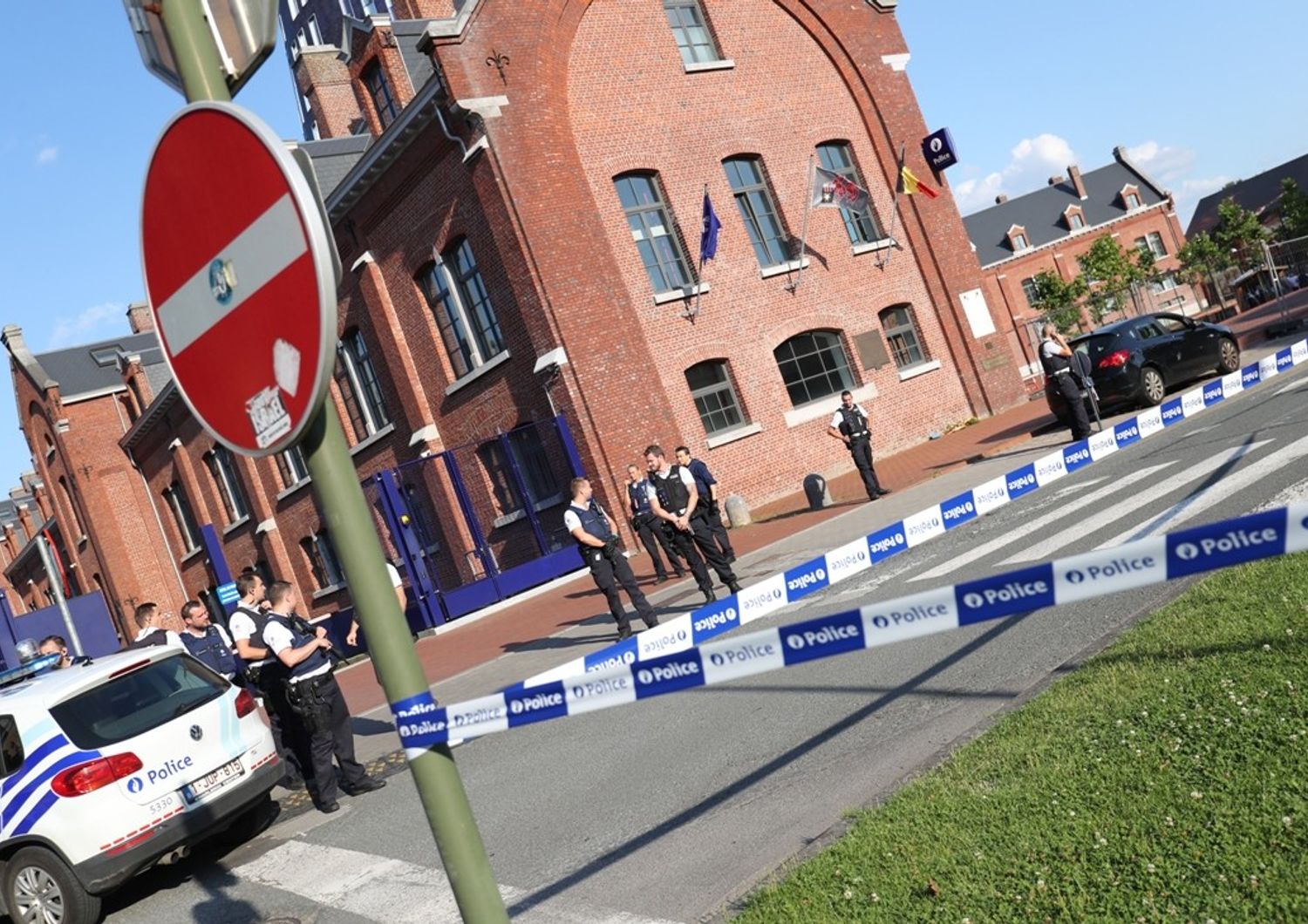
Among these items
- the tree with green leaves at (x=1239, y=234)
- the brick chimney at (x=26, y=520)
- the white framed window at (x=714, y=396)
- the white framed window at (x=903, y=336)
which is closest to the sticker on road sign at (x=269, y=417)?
the white framed window at (x=714, y=396)

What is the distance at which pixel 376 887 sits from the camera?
6383 millimetres

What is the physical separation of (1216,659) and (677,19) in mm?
21863

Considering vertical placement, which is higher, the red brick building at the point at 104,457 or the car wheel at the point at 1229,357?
the red brick building at the point at 104,457

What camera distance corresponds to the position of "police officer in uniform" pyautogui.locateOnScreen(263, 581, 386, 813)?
8.49 metres

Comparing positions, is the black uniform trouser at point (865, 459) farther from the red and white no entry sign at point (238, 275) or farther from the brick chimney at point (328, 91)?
the brick chimney at point (328, 91)

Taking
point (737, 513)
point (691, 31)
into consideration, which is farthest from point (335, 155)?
point (737, 513)

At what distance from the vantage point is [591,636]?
13602 mm

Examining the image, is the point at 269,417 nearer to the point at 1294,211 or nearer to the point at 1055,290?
the point at 1055,290

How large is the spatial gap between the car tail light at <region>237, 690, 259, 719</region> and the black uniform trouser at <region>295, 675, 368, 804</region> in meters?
0.35

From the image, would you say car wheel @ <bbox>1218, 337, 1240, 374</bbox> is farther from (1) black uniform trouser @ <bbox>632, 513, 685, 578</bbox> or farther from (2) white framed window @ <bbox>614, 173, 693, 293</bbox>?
(1) black uniform trouser @ <bbox>632, 513, 685, 578</bbox>

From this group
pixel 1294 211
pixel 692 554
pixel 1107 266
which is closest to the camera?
pixel 692 554

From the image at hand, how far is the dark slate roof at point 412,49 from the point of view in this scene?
26.1 m

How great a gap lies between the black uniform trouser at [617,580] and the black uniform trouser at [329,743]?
3738 millimetres

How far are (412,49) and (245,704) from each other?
2135 centimetres
